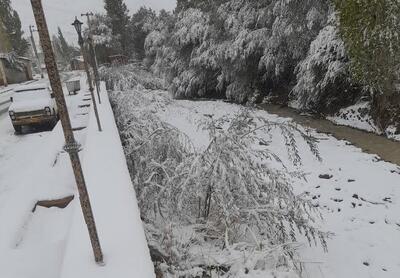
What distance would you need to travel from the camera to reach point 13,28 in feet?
147

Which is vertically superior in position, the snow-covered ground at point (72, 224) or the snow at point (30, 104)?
the snow-covered ground at point (72, 224)

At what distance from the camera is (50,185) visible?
4180 mm

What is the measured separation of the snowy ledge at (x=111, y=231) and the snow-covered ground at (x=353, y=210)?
1.61 m

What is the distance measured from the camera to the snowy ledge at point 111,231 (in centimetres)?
208

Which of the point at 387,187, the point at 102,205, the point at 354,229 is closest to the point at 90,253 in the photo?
the point at 102,205

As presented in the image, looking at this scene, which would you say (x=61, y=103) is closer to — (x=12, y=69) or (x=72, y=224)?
(x=72, y=224)

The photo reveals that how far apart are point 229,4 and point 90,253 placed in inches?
570

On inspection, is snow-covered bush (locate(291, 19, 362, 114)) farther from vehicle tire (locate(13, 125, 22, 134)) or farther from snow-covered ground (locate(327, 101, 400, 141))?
vehicle tire (locate(13, 125, 22, 134))

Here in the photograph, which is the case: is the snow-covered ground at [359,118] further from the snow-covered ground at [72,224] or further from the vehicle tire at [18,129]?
the vehicle tire at [18,129]

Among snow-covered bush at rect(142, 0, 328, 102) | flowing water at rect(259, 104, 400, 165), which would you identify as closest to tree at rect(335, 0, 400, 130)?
flowing water at rect(259, 104, 400, 165)

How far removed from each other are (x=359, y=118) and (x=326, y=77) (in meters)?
1.43

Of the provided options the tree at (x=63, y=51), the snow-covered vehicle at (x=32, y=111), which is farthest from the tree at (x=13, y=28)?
the snow-covered vehicle at (x=32, y=111)

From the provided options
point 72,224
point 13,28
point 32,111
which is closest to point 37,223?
point 72,224

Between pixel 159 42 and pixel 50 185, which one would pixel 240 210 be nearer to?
pixel 50 185
